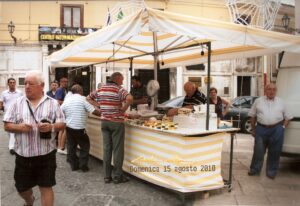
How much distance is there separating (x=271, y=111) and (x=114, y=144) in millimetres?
2832

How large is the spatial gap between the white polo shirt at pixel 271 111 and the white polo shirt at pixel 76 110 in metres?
3.11

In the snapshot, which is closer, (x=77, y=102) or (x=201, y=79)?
(x=77, y=102)

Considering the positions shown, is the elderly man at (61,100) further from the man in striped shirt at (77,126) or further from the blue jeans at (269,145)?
the blue jeans at (269,145)

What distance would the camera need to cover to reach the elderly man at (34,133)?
4035mm

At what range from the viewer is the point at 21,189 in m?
4.21

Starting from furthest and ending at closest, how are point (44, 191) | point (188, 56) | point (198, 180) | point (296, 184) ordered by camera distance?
point (188, 56) → point (296, 184) → point (198, 180) → point (44, 191)

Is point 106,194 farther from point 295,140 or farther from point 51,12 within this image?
point 51,12

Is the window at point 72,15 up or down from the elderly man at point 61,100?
up

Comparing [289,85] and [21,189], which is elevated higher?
[289,85]

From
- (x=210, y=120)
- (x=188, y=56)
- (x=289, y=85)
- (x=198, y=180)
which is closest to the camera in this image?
(x=198, y=180)

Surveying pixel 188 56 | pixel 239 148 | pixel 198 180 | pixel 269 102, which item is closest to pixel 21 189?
pixel 198 180

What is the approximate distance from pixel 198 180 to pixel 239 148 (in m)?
5.08

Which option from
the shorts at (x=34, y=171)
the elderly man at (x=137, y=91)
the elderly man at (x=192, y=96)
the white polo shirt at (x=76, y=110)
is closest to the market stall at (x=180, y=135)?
the white polo shirt at (x=76, y=110)

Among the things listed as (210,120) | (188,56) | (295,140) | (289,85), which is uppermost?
(188,56)
